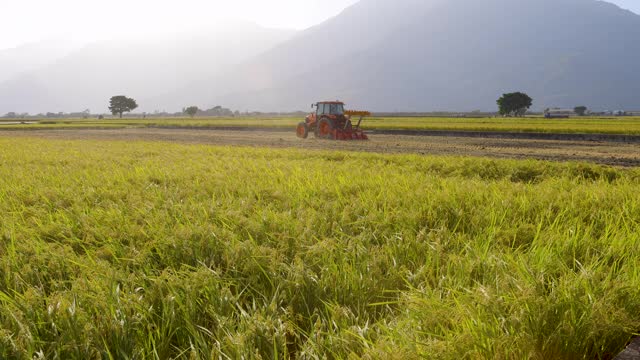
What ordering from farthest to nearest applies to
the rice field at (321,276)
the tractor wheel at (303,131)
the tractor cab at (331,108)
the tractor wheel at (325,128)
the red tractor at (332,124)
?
the tractor wheel at (303,131), the tractor cab at (331,108), the tractor wheel at (325,128), the red tractor at (332,124), the rice field at (321,276)

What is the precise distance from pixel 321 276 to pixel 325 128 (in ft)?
76.0

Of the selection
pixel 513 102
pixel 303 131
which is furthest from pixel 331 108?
pixel 513 102

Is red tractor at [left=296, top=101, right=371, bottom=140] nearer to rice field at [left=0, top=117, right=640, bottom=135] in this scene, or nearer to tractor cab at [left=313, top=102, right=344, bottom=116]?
tractor cab at [left=313, top=102, right=344, bottom=116]

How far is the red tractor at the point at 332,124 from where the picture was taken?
A: 25.2 meters

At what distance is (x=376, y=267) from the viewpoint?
2.87 meters

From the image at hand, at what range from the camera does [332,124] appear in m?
25.3

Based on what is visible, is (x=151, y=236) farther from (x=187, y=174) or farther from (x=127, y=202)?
(x=187, y=174)

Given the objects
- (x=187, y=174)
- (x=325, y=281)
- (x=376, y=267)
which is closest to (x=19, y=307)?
(x=325, y=281)

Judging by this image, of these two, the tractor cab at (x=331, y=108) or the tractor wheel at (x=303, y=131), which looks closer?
the tractor cab at (x=331, y=108)

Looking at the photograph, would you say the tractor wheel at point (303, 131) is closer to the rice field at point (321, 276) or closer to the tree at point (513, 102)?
the rice field at point (321, 276)

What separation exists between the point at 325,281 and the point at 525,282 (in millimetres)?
1089

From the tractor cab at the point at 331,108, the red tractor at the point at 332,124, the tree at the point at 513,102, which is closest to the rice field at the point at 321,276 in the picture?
the red tractor at the point at 332,124

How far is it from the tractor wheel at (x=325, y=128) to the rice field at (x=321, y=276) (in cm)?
2001

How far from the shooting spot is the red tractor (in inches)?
992
